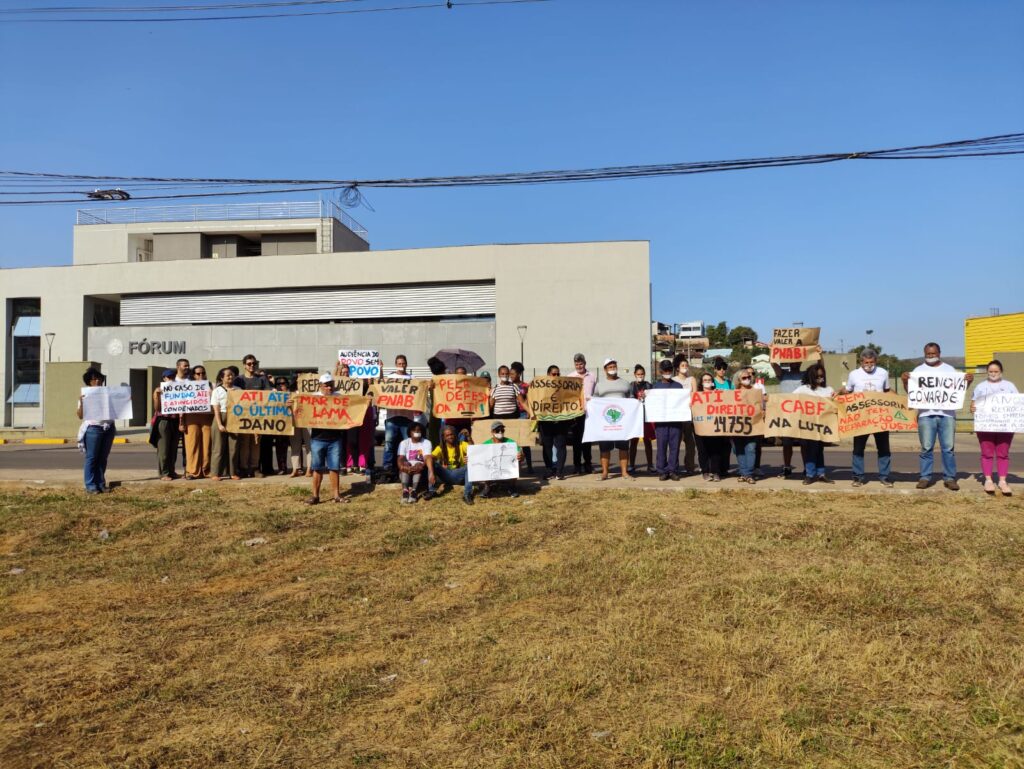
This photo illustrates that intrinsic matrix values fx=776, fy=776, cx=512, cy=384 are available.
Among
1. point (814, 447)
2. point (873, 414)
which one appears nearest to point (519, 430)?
point (814, 447)

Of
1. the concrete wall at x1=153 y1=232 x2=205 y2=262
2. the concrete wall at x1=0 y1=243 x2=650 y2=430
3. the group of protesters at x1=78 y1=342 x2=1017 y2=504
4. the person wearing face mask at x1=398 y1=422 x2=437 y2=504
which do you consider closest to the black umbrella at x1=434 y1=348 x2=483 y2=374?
the group of protesters at x1=78 y1=342 x2=1017 y2=504

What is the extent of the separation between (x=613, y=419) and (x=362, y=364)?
6784mm

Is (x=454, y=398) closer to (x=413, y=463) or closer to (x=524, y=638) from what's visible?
(x=413, y=463)

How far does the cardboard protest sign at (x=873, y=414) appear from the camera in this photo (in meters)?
10.8

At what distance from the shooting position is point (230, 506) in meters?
10.5

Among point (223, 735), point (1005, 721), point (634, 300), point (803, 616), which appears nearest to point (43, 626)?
point (223, 735)

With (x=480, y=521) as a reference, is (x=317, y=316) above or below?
above

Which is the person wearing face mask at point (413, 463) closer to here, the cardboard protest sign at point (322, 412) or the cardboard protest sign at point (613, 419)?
the cardboard protest sign at point (322, 412)

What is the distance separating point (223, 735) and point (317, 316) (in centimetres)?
3460

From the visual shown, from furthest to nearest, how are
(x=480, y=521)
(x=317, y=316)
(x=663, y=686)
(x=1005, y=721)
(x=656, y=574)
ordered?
1. (x=317, y=316)
2. (x=480, y=521)
3. (x=656, y=574)
4. (x=663, y=686)
5. (x=1005, y=721)

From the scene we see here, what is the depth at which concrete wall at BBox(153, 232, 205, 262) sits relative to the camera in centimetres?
4094

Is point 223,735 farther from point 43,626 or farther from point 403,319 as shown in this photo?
point 403,319

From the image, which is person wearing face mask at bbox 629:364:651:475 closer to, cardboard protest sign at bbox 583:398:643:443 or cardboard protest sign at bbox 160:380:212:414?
cardboard protest sign at bbox 583:398:643:443

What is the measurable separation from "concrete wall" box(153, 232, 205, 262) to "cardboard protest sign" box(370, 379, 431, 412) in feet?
110
